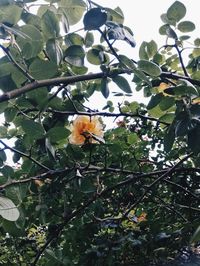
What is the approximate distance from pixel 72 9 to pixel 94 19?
0.16m

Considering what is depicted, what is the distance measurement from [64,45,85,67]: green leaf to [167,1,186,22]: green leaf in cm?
30

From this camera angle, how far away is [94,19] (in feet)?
2.51

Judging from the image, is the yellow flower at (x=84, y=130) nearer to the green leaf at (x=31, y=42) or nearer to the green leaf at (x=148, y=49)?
the green leaf at (x=148, y=49)

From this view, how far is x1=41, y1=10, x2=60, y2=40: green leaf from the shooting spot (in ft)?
2.70

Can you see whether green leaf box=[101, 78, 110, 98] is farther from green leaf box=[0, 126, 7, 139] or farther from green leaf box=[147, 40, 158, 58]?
green leaf box=[0, 126, 7, 139]

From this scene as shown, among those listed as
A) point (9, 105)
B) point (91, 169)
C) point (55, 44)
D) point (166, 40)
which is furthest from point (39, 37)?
point (91, 169)

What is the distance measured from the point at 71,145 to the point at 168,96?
40cm

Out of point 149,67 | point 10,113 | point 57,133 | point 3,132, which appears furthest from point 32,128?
point 3,132

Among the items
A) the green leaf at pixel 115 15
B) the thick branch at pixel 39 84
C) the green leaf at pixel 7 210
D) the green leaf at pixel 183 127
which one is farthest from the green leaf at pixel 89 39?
the green leaf at pixel 7 210

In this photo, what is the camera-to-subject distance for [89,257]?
2.18m

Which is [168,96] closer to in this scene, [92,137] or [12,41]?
[92,137]

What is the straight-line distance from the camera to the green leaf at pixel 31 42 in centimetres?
76

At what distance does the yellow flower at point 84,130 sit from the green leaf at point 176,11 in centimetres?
36

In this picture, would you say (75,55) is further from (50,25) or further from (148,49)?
(148,49)
